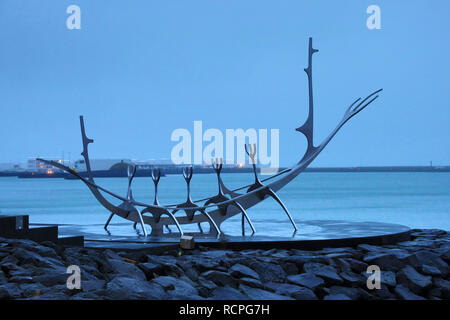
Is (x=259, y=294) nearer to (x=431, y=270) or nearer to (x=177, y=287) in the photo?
(x=177, y=287)

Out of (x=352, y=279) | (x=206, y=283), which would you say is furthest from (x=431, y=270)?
(x=206, y=283)

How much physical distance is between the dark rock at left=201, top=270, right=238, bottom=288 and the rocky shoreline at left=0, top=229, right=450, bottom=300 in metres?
0.01

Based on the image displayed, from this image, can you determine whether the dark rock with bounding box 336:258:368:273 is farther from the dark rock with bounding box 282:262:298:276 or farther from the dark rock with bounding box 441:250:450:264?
the dark rock with bounding box 441:250:450:264

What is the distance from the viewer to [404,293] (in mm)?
8461

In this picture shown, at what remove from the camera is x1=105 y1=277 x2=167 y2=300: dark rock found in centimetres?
664

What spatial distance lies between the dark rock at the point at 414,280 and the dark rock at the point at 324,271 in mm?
850

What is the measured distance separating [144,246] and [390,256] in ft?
10.7

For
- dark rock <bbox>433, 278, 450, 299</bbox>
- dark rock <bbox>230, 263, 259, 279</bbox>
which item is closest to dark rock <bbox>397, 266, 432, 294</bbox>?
dark rock <bbox>433, 278, 450, 299</bbox>

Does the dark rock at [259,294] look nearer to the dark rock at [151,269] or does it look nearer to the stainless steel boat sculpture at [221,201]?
the dark rock at [151,269]

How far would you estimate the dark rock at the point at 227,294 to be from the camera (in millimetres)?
7238

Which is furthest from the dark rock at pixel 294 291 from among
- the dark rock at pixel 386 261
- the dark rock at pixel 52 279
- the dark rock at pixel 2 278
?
the dark rock at pixel 2 278

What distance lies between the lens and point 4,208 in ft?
134

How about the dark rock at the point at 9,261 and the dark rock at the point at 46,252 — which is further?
the dark rock at the point at 46,252
